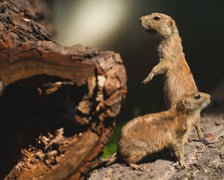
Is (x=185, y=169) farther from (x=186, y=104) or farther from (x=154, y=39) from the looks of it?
(x=154, y=39)

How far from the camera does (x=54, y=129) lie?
3.85 m

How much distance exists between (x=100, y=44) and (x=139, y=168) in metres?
4.36

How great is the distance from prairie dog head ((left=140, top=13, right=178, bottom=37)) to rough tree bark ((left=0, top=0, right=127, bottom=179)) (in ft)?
3.86

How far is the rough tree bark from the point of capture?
3496 millimetres

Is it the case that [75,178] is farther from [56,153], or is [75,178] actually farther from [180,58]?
[180,58]

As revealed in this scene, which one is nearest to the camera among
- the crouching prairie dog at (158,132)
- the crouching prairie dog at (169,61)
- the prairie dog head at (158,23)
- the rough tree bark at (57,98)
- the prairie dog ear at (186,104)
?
the rough tree bark at (57,98)

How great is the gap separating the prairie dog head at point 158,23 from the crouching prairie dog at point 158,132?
1119 millimetres

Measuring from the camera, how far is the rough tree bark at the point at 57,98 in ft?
11.5

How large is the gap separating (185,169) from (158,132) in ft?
1.18

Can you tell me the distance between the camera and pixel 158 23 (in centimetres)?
493

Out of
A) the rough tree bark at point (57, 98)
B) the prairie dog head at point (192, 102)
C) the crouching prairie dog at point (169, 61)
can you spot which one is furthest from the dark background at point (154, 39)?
the rough tree bark at point (57, 98)

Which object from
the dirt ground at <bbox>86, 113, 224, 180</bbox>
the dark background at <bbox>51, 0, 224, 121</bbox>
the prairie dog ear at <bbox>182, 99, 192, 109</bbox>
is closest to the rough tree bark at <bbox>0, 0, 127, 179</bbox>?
the dirt ground at <bbox>86, 113, 224, 180</bbox>

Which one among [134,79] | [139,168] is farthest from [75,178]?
[134,79]

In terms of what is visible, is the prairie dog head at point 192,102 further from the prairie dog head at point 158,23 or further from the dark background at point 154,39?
the dark background at point 154,39
